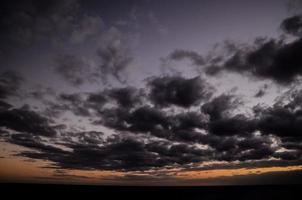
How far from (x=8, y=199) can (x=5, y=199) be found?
24.1 inches

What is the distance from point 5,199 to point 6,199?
0.22 m

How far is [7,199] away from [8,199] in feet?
0.64

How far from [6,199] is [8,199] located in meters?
0.40

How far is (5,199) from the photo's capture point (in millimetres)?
50406

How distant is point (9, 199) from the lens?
50.5 m

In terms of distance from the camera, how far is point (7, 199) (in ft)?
165

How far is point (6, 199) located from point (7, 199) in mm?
204

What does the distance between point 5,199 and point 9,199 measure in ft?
2.73

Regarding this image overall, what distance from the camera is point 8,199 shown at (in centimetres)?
5050

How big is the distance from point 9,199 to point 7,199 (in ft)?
1.34
